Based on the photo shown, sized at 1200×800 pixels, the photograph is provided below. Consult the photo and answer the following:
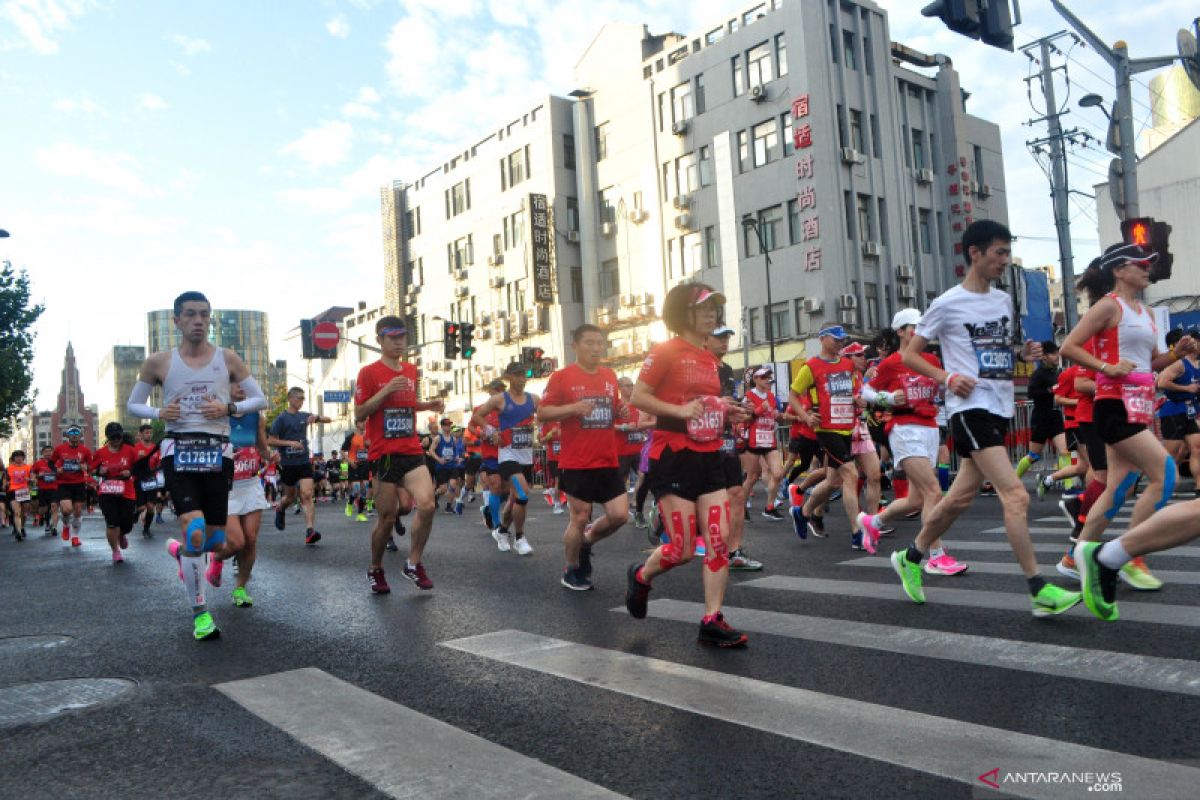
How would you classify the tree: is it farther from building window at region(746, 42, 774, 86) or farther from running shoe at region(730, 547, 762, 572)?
running shoe at region(730, 547, 762, 572)

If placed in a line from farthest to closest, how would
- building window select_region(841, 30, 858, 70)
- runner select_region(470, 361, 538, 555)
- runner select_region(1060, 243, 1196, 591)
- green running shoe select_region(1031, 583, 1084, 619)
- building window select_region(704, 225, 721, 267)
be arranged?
building window select_region(704, 225, 721, 267) < building window select_region(841, 30, 858, 70) < runner select_region(470, 361, 538, 555) < runner select_region(1060, 243, 1196, 591) < green running shoe select_region(1031, 583, 1084, 619)

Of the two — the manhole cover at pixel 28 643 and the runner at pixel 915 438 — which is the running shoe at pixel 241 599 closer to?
the manhole cover at pixel 28 643

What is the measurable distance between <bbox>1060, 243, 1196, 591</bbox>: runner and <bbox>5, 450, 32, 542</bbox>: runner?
20.5 metres

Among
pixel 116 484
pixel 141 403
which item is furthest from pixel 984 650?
pixel 116 484

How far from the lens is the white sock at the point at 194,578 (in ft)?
19.7

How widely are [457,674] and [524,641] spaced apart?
756 millimetres

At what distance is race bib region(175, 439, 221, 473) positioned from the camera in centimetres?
602

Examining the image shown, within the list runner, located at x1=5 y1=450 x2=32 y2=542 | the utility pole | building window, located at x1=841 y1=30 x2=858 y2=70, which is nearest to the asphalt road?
runner, located at x1=5 y1=450 x2=32 y2=542

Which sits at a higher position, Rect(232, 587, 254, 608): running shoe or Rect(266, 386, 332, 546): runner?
Rect(266, 386, 332, 546): runner

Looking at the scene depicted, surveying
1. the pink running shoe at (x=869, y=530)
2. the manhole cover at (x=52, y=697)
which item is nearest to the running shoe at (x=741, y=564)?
the pink running shoe at (x=869, y=530)

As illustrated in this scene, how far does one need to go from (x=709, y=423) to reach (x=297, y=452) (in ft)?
30.9

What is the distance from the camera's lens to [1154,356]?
5809 millimetres

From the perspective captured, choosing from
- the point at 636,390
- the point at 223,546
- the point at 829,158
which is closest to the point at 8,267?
the point at 829,158

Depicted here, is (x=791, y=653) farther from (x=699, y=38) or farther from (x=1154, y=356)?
(x=699, y=38)
